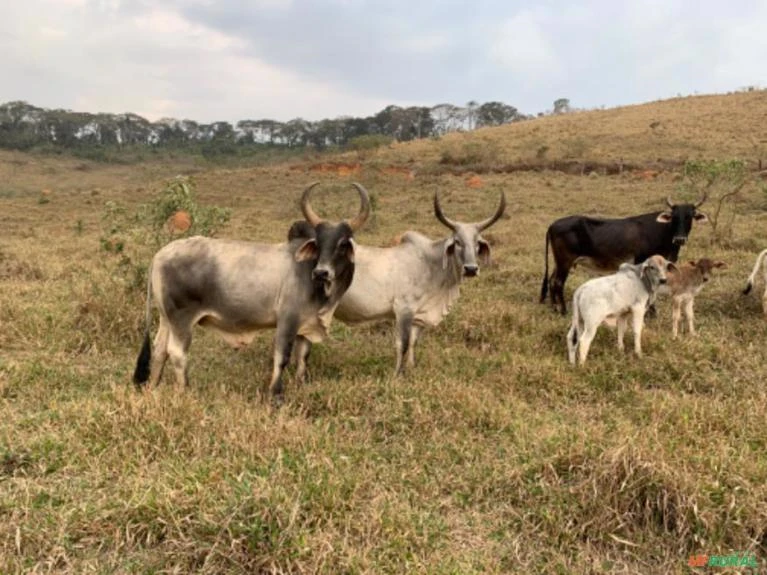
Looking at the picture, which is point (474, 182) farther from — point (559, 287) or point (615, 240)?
point (559, 287)

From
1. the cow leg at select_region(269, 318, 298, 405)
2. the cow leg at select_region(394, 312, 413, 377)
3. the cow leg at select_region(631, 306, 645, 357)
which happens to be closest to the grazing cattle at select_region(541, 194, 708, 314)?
Answer: the cow leg at select_region(631, 306, 645, 357)

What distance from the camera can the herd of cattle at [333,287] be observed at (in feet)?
15.9

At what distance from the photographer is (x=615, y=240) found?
8031 mm

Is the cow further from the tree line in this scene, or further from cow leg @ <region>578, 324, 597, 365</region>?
the tree line

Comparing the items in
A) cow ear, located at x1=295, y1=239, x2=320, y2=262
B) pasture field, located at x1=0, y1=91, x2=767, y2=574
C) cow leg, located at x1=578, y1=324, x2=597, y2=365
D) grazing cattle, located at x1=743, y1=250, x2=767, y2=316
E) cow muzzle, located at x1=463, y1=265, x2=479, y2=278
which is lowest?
pasture field, located at x1=0, y1=91, x2=767, y2=574

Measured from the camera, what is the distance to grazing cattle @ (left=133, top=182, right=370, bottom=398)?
4828mm

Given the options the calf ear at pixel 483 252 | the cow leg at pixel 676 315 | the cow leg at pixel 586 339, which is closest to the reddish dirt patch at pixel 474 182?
the cow leg at pixel 676 315

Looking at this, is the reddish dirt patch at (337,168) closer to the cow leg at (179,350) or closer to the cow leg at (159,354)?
the cow leg at (159,354)

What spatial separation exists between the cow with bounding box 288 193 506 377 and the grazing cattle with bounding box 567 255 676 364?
1.03 m

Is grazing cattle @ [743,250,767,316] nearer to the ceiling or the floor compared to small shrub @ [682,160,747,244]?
nearer to the floor

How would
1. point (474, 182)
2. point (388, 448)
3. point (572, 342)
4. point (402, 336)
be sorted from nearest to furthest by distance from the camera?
point (388, 448) < point (402, 336) < point (572, 342) < point (474, 182)

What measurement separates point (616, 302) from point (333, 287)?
2725 millimetres

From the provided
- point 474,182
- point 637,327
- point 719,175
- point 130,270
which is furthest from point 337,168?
point 637,327

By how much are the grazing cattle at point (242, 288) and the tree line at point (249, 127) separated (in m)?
57.7
